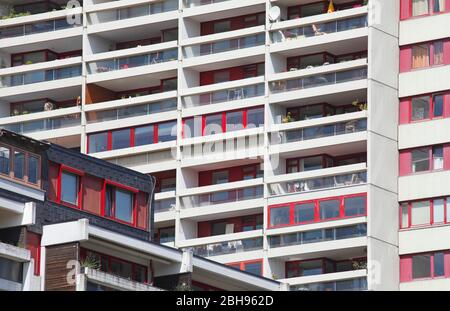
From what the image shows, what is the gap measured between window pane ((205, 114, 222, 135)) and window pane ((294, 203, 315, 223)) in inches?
359

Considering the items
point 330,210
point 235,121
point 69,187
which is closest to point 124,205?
point 69,187

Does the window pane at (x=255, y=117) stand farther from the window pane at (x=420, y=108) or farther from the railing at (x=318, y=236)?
the window pane at (x=420, y=108)

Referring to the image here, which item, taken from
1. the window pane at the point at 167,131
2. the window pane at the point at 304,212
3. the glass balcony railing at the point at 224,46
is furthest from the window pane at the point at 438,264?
the window pane at the point at 167,131

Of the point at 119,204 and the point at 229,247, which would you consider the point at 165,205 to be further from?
the point at 119,204

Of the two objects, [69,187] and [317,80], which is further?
[317,80]

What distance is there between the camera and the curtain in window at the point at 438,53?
134000 mm

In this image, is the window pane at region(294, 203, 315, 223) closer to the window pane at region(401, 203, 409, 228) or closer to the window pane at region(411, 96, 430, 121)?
the window pane at region(401, 203, 409, 228)

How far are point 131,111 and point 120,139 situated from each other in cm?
218

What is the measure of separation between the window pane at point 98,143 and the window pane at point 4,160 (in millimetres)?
49628

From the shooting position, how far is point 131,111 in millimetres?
143625

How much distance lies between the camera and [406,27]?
13575 centimetres

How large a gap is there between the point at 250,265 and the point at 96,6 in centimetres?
2505
